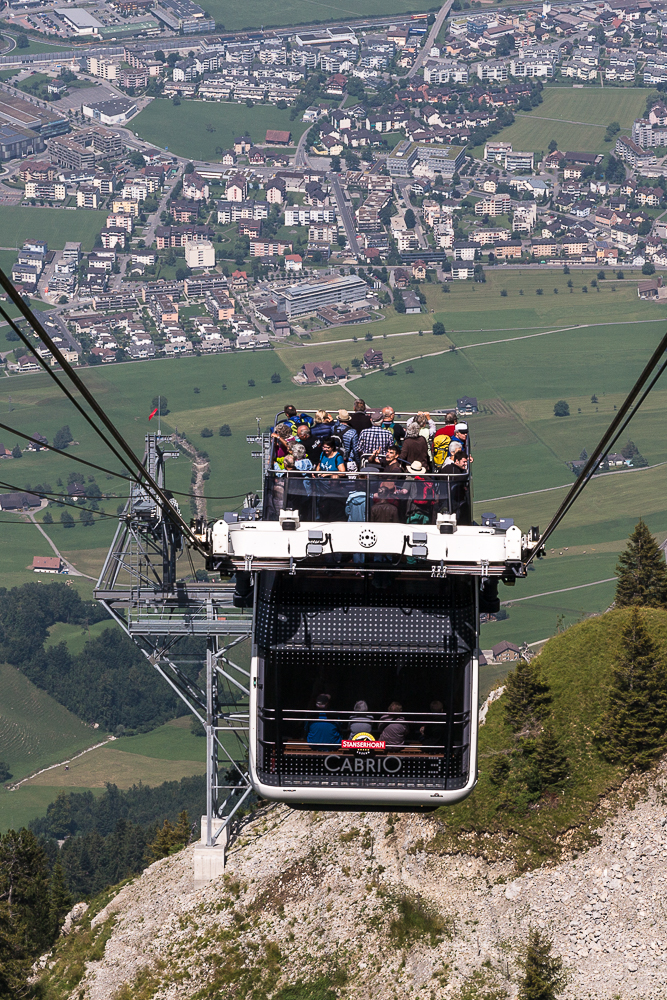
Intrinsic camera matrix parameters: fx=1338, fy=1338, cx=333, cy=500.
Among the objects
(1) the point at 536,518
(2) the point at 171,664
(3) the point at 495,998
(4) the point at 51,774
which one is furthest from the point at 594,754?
(1) the point at 536,518

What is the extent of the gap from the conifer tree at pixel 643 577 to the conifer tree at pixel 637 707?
37.5 ft

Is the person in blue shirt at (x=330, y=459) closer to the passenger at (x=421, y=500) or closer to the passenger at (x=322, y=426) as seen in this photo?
the passenger at (x=322, y=426)

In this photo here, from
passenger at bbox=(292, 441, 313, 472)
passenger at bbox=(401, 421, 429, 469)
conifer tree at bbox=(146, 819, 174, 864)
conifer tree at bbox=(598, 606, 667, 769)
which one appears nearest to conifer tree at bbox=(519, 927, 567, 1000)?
conifer tree at bbox=(598, 606, 667, 769)

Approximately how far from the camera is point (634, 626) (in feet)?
132

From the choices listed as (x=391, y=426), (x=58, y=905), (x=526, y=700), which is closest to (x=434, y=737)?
(x=391, y=426)

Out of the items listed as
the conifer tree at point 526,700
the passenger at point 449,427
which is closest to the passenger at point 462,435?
the passenger at point 449,427

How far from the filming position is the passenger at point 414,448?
24297 mm

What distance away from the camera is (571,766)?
129 ft

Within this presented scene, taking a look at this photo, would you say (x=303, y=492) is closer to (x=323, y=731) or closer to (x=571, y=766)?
(x=323, y=731)

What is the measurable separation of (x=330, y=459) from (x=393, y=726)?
196 inches

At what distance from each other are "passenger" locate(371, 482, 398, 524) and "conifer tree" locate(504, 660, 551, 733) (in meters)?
20.2

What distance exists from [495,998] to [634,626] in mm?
11676

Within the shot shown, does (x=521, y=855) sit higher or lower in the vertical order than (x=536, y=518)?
higher

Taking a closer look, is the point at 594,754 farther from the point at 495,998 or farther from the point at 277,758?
the point at 277,758
